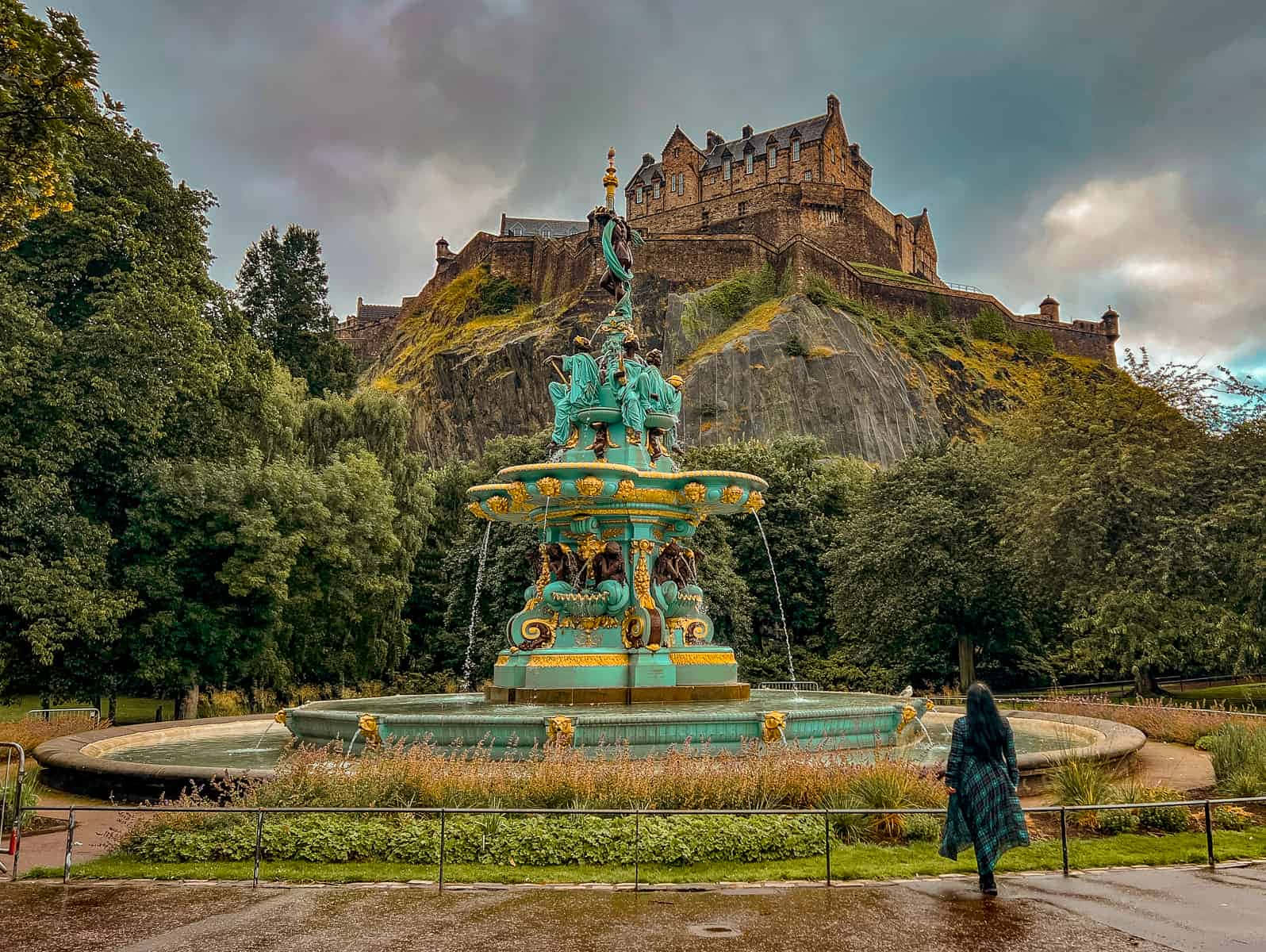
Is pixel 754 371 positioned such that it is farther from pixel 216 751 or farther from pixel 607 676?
pixel 216 751

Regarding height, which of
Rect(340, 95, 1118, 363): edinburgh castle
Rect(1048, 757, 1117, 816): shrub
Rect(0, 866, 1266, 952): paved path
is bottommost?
Rect(0, 866, 1266, 952): paved path

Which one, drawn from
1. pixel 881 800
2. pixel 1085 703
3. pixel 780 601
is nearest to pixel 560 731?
pixel 881 800

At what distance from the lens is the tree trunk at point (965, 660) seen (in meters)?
31.7

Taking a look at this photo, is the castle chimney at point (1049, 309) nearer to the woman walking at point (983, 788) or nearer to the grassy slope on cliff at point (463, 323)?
the grassy slope on cliff at point (463, 323)

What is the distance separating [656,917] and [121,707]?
110ft

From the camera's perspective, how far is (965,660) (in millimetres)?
31984

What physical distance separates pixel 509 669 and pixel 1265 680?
2778 cm

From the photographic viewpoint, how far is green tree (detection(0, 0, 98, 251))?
10.2 metres

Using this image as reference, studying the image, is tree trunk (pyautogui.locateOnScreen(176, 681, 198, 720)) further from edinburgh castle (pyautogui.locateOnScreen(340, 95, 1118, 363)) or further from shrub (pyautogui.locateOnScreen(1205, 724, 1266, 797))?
edinburgh castle (pyautogui.locateOnScreen(340, 95, 1118, 363))

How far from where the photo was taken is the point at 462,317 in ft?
325

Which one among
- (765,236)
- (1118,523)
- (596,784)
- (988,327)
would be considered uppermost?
(765,236)

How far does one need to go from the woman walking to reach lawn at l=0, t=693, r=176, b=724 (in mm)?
22272

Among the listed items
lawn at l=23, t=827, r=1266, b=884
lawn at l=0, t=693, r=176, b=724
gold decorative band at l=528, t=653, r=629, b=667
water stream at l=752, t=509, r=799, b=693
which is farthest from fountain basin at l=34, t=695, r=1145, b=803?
lawn at l=0, t=693, r=176, b=724

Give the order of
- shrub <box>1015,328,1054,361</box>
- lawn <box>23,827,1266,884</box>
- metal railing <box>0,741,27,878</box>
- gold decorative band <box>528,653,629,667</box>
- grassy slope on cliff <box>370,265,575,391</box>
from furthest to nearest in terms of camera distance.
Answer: shrub <box>1015,328,1054,361</box>, grassy slope on cliff <box>370,265,575,391</box>, gold decorative band <box>528,653,629,667</box>, metal railing <box>0,741,27,878</box>, lawn <box>23,827,1266,884</box>
